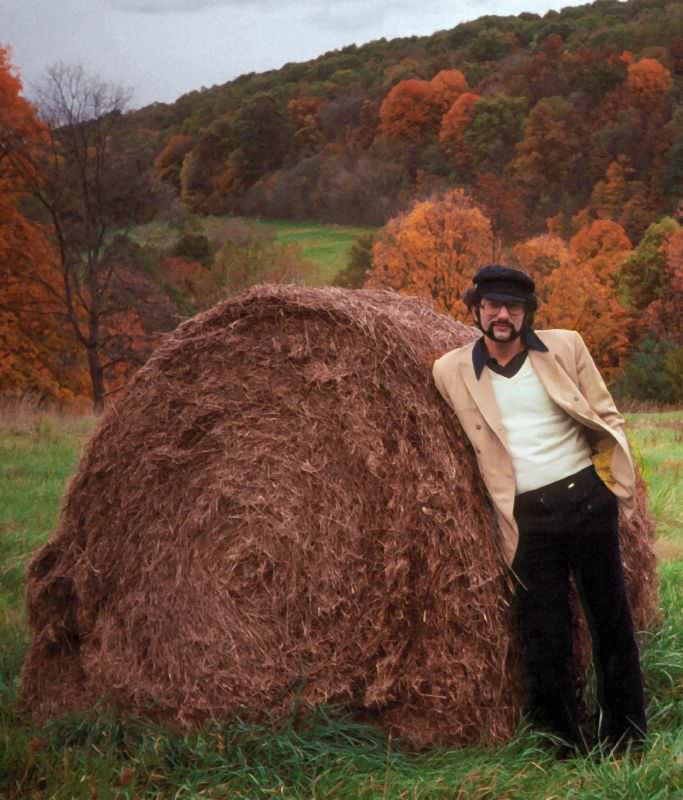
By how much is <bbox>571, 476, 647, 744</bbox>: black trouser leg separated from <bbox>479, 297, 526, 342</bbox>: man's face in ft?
A: 2.33

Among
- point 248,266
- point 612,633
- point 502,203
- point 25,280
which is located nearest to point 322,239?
point 502,203

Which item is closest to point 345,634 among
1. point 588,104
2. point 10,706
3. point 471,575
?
point 471,575

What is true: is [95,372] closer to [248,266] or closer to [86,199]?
[86,199]

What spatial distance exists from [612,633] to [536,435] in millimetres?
865

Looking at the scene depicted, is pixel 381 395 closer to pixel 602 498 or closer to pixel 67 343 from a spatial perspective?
pixel 602 498

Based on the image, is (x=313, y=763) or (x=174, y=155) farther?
(x=174, y=155)

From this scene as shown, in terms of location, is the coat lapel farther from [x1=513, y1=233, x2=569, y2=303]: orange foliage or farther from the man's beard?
[x1=513, y1=233, x2=569, y2=303]: orange foliage

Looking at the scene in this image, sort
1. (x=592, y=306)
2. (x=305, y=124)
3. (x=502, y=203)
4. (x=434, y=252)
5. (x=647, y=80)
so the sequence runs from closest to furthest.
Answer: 1. (x=434, y=252)
2. (x=592, y=306)
3. (x=502, y=203)
4. (x=305, y=124)
5. (x=647, y=80)

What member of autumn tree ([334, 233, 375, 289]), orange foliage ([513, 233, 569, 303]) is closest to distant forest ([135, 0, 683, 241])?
autumn tree ([334, 233, 375, 289])

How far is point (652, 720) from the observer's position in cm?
495

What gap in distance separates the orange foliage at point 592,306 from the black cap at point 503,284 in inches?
1217

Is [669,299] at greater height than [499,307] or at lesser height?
lesser

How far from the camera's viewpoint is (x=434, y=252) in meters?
33.7

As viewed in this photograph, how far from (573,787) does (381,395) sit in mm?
1739
